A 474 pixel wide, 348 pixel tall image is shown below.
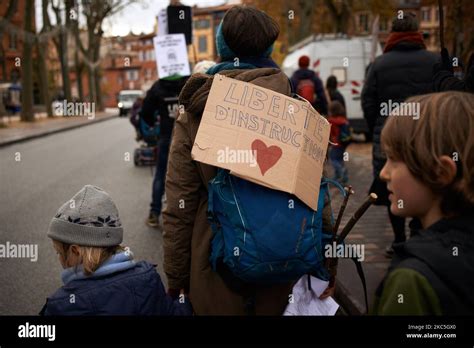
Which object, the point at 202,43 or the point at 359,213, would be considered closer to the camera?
the point at 359,213

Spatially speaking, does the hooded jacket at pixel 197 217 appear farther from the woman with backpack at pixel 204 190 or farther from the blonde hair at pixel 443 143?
the blonde hair at pixel 443 143

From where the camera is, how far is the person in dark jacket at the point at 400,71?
475cm

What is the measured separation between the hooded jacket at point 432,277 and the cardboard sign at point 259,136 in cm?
66

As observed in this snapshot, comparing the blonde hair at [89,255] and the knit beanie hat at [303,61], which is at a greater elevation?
the knit beanie hat at [303,61]

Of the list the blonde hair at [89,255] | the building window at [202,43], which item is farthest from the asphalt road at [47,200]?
the building window at [202,43]

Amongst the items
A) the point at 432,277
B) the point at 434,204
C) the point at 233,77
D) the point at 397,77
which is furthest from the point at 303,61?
the point at 432,277

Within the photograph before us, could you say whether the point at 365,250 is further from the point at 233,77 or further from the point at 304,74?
the point at 304,74

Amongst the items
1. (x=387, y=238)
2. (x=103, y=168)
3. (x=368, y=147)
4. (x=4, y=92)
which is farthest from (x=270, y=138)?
(x=4, y=92)

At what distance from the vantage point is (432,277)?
1.36m

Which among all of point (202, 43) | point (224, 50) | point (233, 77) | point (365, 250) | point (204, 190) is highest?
point (202, 43)

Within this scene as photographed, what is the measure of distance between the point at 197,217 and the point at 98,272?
43cm

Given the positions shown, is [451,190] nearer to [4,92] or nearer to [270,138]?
[270,138]

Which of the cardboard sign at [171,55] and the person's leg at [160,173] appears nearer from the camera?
the person's leg at [160,173]

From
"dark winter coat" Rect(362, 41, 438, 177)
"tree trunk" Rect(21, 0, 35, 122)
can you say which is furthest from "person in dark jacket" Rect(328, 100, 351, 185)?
"tree trunk" Rect(21, 0, 35, 122)
